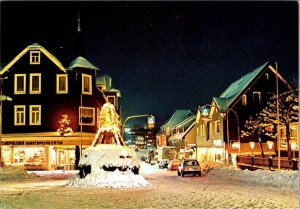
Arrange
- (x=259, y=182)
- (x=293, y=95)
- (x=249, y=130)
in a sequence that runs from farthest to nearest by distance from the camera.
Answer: (x=249, y=130), (x=293, y=95), (x=259, y=182)

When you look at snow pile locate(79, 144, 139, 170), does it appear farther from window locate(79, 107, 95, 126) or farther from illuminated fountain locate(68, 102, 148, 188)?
window locate(79, 107, 95, 126)

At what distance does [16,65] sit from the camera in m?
51.9

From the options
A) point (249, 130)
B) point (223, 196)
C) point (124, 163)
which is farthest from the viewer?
point (249, 130)

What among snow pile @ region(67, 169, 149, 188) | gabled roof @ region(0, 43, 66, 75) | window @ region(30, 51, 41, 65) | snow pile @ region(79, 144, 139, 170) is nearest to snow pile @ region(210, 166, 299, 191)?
snow pile @ region(67, 169, 149, 188)

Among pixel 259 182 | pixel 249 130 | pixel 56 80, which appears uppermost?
pixel 56 80

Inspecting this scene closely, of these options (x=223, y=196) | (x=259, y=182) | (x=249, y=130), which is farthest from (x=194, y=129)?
(x=223, y=196)

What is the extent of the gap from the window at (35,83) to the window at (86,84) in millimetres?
4646

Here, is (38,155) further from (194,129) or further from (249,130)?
(194,129)

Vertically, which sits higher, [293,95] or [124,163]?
[293,95]

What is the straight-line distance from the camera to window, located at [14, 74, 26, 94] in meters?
52.1

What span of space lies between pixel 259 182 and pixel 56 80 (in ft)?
95.3

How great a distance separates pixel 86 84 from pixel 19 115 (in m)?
7.84

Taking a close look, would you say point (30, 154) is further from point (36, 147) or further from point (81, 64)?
point (81, 64)

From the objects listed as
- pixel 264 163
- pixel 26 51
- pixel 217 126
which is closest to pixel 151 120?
pixel 264 163
